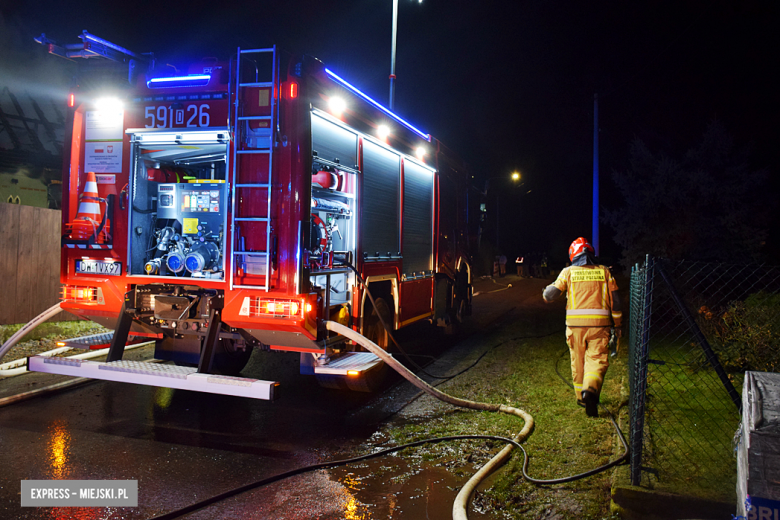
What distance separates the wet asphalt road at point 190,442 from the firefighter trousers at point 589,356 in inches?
70.2

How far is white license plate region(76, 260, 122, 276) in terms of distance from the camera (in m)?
5.25

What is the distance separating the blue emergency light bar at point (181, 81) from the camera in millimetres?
4844

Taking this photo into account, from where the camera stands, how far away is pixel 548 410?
5332 mm

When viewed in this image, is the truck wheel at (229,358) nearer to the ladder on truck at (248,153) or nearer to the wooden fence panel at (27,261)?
the ladder on truck at (248,153)

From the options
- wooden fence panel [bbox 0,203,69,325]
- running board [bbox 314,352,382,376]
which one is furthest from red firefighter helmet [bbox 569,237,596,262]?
wooden fence panel [bbox 0,203,69,325]

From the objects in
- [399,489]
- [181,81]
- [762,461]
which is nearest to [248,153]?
[181,81]

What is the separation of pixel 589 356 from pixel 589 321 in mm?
333

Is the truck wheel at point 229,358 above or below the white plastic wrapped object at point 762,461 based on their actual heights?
below

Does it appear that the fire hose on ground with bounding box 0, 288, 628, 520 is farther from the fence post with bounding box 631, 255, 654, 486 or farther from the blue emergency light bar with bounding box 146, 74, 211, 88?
the blue emergency light bar with bounding box 146, 74, 211, 88

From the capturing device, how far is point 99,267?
17.4 feet

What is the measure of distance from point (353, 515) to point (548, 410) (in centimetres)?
274

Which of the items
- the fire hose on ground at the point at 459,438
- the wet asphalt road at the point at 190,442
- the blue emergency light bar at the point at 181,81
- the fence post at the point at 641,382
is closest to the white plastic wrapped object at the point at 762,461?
the fence post at the point at 641,382

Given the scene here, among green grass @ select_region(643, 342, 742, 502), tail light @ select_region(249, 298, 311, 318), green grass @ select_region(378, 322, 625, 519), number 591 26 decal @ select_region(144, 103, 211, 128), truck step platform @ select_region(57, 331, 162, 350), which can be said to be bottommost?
green grass @ select_region(378, 322, 625, 519)

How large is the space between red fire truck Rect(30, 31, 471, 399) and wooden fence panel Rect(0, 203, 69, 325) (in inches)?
148
